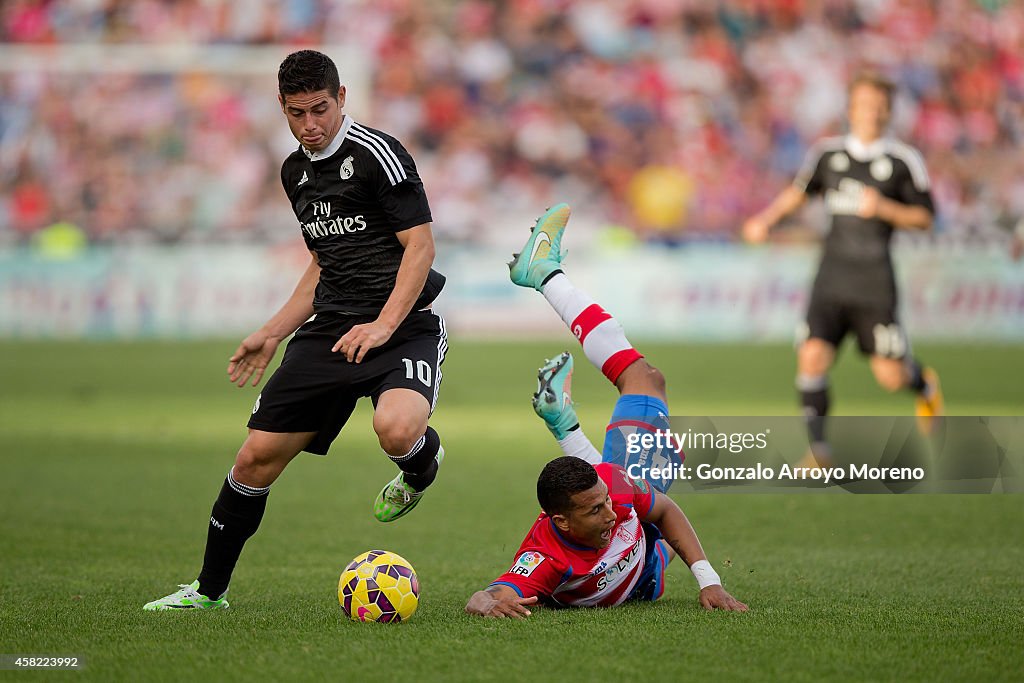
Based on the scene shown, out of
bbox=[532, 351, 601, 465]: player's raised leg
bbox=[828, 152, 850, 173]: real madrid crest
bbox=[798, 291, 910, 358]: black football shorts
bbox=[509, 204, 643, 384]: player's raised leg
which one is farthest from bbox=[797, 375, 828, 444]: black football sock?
bbox=[532, 351, 601, 465]: player's raised leg

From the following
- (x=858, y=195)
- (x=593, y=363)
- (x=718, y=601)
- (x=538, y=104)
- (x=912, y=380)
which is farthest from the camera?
(x=538, y=104)

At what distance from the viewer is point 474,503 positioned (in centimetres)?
828

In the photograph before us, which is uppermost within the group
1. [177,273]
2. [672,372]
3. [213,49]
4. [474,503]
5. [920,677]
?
[213,49]

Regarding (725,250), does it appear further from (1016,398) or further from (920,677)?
(920,677)

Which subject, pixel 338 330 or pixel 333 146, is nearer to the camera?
pixel 333 146

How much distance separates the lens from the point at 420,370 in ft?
17.9

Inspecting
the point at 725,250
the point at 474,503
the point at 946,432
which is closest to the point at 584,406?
the point at 946,432

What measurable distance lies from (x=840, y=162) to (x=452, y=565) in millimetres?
5162

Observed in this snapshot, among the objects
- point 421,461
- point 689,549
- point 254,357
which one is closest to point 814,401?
point 689,549

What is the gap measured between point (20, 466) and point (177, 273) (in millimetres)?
10612

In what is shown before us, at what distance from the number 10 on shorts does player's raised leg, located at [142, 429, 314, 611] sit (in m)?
0.46

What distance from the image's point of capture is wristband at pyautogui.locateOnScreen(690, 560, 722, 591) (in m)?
5.14

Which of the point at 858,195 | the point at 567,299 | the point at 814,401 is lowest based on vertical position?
the point at 567,299

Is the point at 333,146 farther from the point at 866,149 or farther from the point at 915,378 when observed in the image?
the point at 915,378
